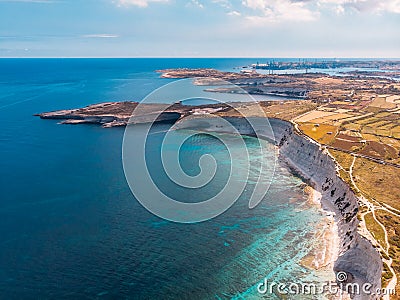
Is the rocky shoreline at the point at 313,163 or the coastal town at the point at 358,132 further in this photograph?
the coastal town at the point at 358,132

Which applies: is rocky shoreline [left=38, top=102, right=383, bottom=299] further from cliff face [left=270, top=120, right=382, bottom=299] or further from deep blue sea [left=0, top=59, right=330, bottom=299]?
deep blue sea [left=0, top=59, right=330, bottom=299]

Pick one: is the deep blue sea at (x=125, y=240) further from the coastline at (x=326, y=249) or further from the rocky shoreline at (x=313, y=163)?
the rocky shoreline at (x=313, y=163)

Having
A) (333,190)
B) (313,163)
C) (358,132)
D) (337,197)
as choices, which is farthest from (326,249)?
(358,132)

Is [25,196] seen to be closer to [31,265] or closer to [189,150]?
[31,265]

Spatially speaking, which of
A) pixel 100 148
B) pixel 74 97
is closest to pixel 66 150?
pixel 100 148

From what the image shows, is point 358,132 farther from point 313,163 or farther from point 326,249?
point 326,249

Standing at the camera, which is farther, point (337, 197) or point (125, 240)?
point (337, 197)

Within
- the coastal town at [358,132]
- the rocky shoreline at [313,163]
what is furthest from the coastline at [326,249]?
the coastal town at [358,132]

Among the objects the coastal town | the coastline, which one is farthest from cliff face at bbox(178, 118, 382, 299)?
the coastal town
